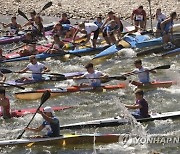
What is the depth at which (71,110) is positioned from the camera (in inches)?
619

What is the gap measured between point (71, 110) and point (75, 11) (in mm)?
16034

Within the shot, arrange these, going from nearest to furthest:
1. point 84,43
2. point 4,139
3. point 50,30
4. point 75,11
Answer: point 4,139, point 84,43, point 50,30, point 75,11

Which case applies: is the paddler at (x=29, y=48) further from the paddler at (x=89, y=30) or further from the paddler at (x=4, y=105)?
the paddler at (x=4, y=105)

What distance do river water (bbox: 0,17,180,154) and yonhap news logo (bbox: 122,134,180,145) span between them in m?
0.03

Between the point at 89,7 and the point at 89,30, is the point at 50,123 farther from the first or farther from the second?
the point at 89,7

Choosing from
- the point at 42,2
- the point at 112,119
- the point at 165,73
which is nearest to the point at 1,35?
the point at 42,2

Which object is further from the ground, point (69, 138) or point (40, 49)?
point (40, 49)

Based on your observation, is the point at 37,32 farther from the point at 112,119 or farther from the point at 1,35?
the point at 112,119

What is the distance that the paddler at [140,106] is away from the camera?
45.1ft

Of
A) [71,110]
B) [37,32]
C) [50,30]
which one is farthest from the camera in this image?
[50,30]

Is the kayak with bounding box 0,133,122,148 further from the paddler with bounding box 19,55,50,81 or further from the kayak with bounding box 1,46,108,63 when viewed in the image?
the kayak with bounding box 1,46,108,63

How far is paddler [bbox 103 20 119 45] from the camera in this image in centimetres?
2206

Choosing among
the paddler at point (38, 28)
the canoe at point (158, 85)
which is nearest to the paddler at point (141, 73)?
the canoe at point (158, 85)

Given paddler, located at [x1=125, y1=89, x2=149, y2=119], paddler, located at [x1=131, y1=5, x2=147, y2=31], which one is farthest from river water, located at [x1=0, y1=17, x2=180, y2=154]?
paddler, located at [x1=131, y1=5, x2=147, y2=31]
